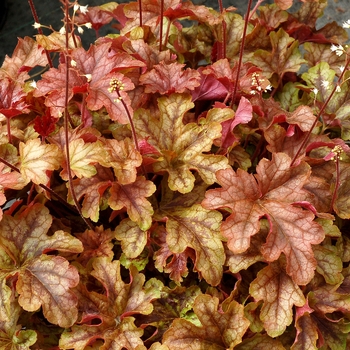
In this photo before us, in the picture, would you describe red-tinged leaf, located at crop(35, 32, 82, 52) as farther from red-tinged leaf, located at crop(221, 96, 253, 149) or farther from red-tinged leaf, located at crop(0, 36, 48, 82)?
red-tinged leaf, located at crop(221, 96, 253, 149)

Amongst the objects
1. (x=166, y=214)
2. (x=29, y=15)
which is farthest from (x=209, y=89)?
(x=29, y=15)

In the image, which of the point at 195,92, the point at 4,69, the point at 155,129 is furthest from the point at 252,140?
the point at 4,69

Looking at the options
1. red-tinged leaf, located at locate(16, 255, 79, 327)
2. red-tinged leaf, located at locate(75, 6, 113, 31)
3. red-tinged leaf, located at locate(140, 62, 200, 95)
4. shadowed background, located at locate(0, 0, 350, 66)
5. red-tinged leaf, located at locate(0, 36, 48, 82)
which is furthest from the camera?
shadowed background, located at locate(0, 0, 350, 66)

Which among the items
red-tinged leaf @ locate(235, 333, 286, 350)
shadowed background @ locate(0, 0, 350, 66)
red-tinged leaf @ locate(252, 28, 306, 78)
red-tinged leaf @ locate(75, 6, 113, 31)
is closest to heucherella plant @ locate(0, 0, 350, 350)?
red-tinged leaf @ locate(235, 333, 286, 350)

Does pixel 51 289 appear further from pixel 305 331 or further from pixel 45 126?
pixel 305 331

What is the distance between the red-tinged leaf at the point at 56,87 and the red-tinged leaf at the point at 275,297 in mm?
599

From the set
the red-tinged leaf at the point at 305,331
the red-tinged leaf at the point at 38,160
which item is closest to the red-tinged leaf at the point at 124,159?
the red-tinged leaf at the point at 38,160

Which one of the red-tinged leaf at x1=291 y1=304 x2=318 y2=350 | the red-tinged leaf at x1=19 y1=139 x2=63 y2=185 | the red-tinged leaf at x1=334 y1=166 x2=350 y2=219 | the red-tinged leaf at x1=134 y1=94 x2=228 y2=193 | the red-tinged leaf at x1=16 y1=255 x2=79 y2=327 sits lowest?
the red-tinged leaf at x1=291 y1=304 x2=318 y2=350

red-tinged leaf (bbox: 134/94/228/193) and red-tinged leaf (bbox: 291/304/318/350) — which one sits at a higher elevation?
red-tinged leaf (bbox: 134/94/228/193)

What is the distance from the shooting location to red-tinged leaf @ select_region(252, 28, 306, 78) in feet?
4.95

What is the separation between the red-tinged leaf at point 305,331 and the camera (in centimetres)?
110

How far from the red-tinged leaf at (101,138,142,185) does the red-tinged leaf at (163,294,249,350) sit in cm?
31

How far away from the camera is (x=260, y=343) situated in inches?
44.5

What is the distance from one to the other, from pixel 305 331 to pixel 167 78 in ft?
2.29
